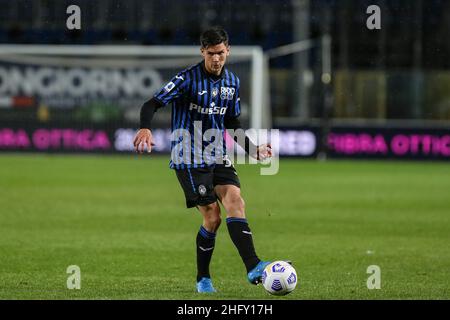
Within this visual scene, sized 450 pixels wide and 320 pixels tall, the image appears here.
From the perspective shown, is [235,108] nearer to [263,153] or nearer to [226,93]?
[226,93]

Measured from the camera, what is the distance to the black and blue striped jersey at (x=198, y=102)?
29.4ft

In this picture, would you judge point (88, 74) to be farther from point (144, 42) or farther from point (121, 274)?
point (121, 274)

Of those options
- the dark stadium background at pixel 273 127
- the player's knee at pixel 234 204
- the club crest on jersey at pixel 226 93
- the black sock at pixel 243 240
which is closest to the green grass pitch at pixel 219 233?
the dark stadium background at pixel 273 127

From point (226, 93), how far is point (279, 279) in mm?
1661

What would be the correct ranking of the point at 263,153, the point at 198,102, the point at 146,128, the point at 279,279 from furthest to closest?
the point at 263,153 → the point at 198,102 → the point at 146,128 → the point at 279,279

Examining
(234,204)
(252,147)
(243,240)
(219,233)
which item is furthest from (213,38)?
(219,233)

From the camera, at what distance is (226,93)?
9086 mm

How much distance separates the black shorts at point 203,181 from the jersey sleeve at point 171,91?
24.2 inches

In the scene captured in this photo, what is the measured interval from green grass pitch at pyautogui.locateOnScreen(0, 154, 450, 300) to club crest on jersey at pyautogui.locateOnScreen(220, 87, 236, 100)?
3.64ft

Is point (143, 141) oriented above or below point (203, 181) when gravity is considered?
above

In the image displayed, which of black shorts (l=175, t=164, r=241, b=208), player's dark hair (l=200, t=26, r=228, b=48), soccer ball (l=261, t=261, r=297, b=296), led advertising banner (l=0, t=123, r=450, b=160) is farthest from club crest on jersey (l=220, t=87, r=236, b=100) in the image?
led advertising banner (l=0, t=123, r=450, b=160)

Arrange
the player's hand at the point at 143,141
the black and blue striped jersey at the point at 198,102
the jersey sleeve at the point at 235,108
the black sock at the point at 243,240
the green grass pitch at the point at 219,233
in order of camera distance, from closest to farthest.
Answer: the player's hand at the point at 143,141, the black sock at the point at 243,240, the black and blue striped jersey at the point at 198,102, the jersey sleeve at the point at 235,108, the green grass pitch at the point at 219,233

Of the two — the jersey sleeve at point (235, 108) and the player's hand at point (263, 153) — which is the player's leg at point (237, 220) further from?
the jersey sleeve at point (235, 108)

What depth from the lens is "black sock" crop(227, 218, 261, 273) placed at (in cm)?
873
